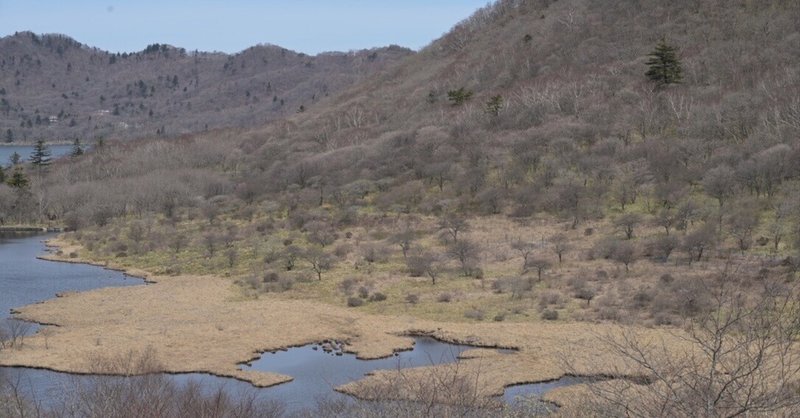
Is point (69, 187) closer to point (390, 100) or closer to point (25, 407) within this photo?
point (390, 100)

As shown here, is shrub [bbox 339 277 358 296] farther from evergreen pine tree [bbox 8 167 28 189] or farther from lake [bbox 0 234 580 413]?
evergreen pine tree [bbox 8 167 28 189]

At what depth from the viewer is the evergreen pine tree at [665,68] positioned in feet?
325

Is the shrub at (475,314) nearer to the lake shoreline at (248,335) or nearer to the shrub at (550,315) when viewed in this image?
the lake shoreline at (248,335)

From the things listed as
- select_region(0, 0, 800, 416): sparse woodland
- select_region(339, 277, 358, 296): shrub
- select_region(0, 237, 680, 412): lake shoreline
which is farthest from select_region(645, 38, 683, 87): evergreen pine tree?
select_region(0, 237, 680, 412): lake shoreline

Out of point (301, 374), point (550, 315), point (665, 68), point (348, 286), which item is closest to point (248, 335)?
point (301, 374)

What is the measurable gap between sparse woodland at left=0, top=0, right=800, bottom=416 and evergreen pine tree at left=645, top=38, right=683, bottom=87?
562 millimetres

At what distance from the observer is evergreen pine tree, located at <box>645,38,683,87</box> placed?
99.1 meters

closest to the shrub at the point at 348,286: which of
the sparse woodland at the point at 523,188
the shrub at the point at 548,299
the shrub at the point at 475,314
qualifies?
the sparse woodland at the point at 523,188

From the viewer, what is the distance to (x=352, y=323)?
44.2 metres

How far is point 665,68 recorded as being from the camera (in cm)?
9906

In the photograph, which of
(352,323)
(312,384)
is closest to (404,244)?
(352,323)

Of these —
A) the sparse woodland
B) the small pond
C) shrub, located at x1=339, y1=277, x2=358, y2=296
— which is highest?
the sparse woodland

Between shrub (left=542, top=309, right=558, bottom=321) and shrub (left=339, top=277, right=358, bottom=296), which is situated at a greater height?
shrub (left=339, top=277, right=358, bottom=296)

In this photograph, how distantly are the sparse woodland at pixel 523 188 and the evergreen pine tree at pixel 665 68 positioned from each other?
1.84 ft
